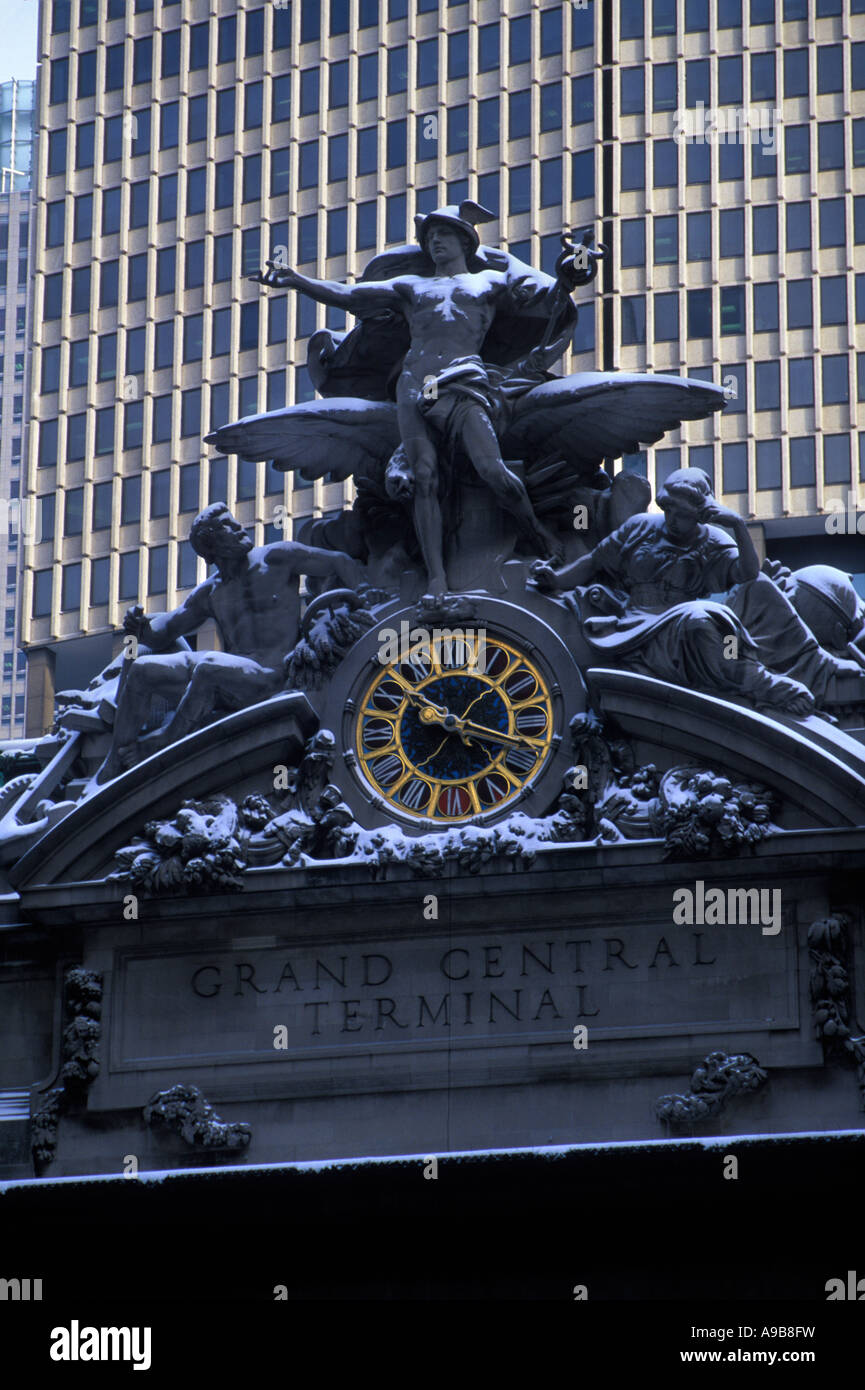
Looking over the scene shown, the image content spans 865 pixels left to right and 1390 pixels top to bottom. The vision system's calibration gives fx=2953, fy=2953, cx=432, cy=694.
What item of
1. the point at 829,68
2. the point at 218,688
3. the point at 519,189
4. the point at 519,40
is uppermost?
the point at 519,40

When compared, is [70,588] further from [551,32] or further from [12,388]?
[12,388]

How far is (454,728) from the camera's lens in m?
37.9

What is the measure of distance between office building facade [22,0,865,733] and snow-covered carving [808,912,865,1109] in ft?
146

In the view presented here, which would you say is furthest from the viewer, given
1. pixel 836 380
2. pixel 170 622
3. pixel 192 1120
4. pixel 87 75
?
pixel 87 75

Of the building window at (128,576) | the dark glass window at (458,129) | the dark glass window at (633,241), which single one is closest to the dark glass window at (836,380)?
the dark glass window at (633,241)

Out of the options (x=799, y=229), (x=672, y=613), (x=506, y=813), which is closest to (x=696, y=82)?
(x=799, y=229)

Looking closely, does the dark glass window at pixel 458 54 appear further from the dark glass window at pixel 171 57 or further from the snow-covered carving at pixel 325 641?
the snow-covered carving at pixel 325 641

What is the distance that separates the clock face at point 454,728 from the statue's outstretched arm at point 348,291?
5115 millimetres

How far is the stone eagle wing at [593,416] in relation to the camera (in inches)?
1563

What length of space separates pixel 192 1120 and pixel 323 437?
9848 mm

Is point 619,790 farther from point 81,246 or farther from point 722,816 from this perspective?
point 81,246

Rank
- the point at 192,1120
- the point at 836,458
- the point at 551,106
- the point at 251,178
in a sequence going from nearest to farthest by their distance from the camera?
the point at 192,1120 < the point at 836,458 < the point at 551,106 < the point at 251,178

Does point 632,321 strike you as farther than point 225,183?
No

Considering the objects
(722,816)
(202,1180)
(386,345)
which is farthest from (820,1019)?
(386,345)
